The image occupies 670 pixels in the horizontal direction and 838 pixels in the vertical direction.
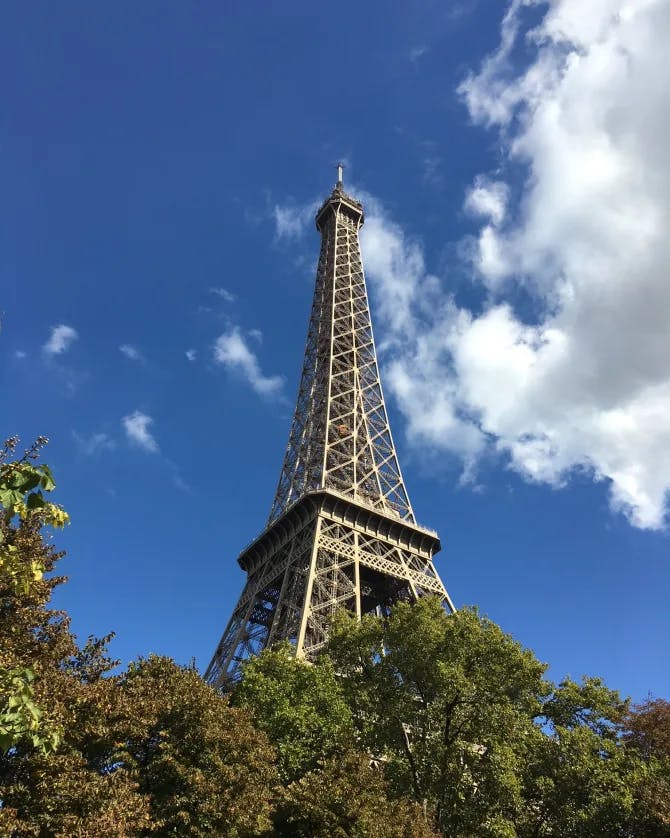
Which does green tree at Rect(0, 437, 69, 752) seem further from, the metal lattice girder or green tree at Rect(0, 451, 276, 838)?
the metal lattice girder

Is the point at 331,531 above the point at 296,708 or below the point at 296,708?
above

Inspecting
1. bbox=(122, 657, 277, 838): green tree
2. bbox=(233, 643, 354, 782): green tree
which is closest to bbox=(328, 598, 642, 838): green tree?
bbox=(233, 643, 354, 782): green tree

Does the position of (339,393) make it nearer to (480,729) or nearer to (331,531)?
(331,531)

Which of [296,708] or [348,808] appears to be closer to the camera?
[348,808]

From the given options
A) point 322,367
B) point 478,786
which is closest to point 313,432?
point 322,367

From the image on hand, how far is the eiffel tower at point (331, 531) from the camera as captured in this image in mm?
36656

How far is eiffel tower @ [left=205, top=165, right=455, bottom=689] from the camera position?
120 ft

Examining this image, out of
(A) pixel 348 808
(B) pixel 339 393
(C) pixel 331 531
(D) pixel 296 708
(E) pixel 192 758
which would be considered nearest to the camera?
(A) pixel 348 808

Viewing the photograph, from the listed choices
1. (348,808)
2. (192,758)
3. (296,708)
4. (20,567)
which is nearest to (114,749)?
(192,758)

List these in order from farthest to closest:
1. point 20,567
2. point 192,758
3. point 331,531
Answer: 1. point 331,531
2. point 192,758
3. point 20,567

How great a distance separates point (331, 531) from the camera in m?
40.7

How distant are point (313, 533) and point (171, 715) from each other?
75.3 feet

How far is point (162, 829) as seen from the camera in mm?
14969

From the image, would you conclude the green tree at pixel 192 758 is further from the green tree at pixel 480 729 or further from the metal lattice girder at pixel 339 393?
the metal lattice girder at pixel 339 393
